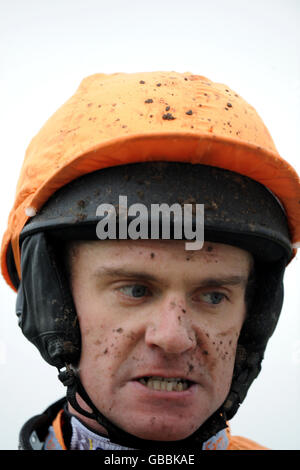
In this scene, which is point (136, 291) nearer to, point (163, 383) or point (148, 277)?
point (148, 277)

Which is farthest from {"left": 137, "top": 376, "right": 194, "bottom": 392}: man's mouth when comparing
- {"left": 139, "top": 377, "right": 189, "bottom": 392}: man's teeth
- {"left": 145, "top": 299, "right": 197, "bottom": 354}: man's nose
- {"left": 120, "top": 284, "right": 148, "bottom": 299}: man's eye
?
{"left": 120, "top": 284, "right": 148, "bottom": 299}: man's eye

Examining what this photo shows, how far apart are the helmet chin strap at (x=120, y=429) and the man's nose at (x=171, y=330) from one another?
0.37m

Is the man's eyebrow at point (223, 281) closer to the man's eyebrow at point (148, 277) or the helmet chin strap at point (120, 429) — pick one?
the man's eyebrow at point (148, 277)

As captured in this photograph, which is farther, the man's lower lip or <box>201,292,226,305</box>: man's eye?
<box>201,292,226,305</box>: man's eye

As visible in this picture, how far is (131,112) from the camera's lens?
165cm

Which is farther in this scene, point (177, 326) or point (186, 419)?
point (186, 419)

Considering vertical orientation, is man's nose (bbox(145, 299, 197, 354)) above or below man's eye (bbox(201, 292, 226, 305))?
below

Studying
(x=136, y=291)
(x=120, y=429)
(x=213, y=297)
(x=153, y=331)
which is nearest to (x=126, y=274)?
(x=136, y=291)

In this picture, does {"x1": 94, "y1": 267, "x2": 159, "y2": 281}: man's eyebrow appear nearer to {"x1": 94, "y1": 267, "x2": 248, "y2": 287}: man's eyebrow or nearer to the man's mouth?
{"x1": 94, "y1": 267, "x2": 248, "y2": 287}: man's eyebrow

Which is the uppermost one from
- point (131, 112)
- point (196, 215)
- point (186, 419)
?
point (131, 112)

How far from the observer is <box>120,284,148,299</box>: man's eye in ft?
5.22
